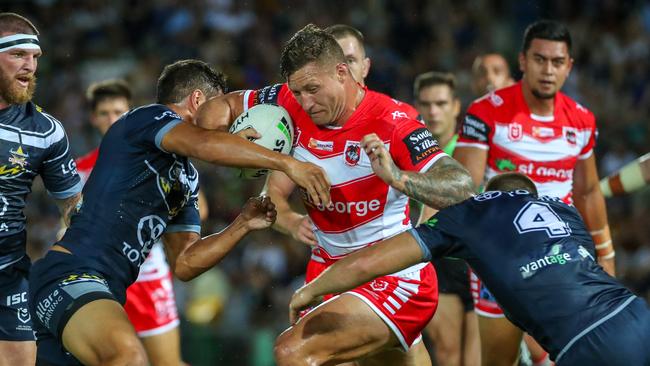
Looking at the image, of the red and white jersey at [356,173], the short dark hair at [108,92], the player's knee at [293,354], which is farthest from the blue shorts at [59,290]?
the short dark hair at [108,92]

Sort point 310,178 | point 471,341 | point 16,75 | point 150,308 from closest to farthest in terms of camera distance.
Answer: point 310,178 < point 16,75 < point 471,341 < point 150,308

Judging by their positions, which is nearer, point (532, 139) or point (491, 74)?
point (532, 139)

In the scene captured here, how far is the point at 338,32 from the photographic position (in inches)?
289

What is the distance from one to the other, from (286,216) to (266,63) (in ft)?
27.3

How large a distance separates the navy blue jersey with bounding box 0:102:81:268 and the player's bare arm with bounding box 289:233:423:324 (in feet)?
7.53

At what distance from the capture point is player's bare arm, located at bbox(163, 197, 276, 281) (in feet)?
18.3

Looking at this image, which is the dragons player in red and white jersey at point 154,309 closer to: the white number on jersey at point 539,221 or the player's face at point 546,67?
the player's face at point 546,67

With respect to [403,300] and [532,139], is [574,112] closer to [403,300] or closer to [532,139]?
[532,139]

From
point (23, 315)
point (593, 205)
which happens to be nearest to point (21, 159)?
point (23, 315)

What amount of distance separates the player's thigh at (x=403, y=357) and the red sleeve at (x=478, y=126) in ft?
6.48

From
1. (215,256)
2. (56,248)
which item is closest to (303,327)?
(215,256)

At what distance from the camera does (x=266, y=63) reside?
47.2 feet

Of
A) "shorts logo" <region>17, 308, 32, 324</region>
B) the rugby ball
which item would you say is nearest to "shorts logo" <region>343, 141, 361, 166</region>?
the rugby ball

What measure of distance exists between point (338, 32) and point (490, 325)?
2.46 meters
